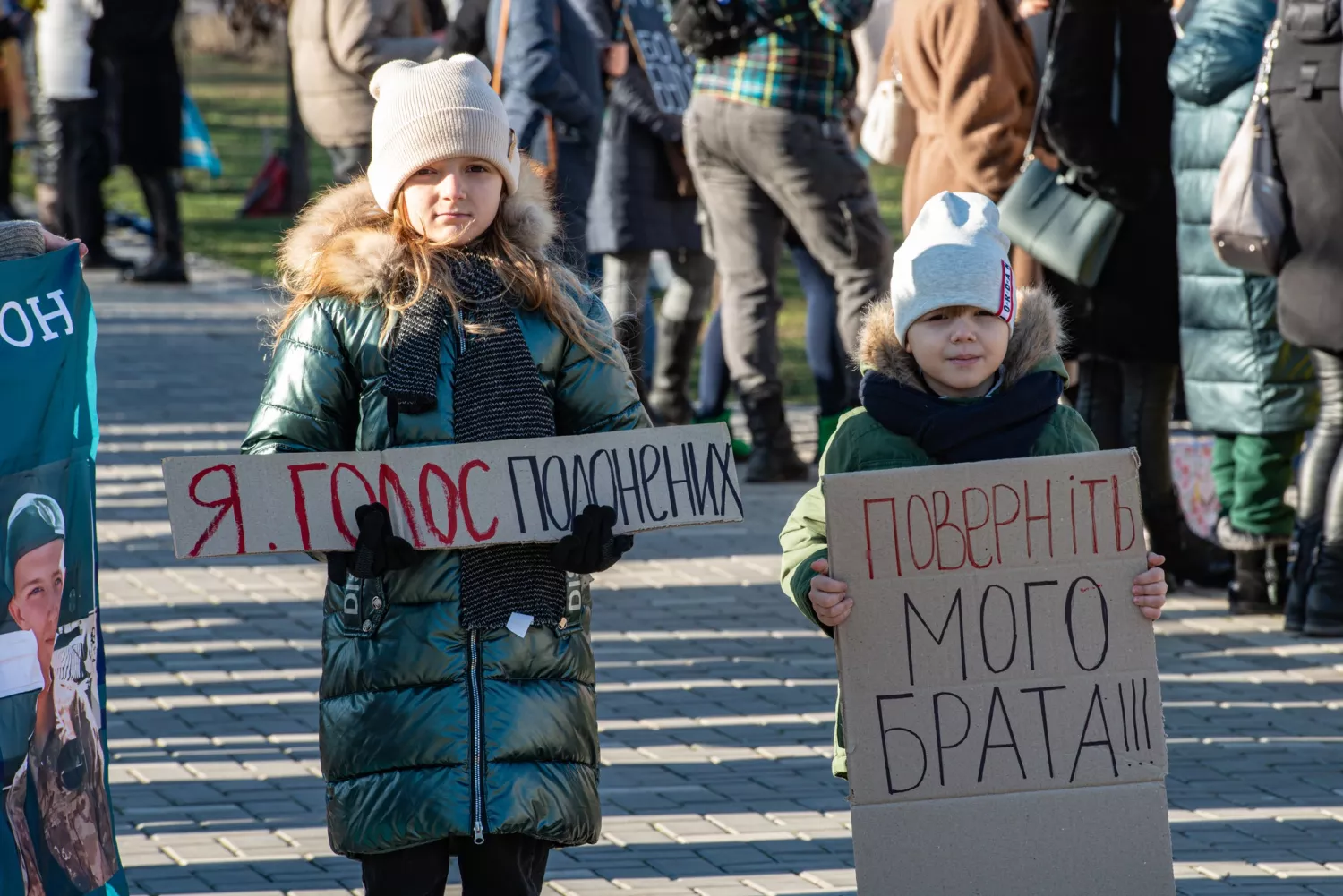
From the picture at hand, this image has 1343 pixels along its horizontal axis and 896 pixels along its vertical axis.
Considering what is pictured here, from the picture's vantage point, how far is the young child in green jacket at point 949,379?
362 cm

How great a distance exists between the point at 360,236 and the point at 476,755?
2.96 feet

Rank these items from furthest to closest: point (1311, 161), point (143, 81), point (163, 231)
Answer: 1. point (163, 231)
2. point (143, 81)
3. point (1311, 161)

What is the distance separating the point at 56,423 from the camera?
373cm

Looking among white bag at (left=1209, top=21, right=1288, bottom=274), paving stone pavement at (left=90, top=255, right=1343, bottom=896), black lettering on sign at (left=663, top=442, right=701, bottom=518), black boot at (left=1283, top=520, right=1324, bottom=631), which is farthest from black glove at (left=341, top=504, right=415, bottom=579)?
black boot at (left=1283, top=520, right=1324, bottom=631)

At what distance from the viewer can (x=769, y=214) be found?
887cm

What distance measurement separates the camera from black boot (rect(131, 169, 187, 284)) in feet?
47.2

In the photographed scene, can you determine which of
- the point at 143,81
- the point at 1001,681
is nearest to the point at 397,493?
the point at 1001,681

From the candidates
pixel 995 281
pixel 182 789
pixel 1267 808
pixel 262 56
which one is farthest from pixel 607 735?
pixel 262 56

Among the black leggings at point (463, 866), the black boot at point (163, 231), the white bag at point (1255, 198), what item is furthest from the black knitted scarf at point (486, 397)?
the black boot at point (163, 231)

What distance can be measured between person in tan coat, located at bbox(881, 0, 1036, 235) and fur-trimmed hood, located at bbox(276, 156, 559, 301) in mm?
3811

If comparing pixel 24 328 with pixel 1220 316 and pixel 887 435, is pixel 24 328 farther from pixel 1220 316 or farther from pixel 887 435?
pixel 1220 316

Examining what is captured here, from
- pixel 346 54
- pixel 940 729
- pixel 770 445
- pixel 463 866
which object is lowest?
pixel 770 445

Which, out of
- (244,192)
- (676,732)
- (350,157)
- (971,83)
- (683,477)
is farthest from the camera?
(244,192)

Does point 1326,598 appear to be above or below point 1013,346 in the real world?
below
